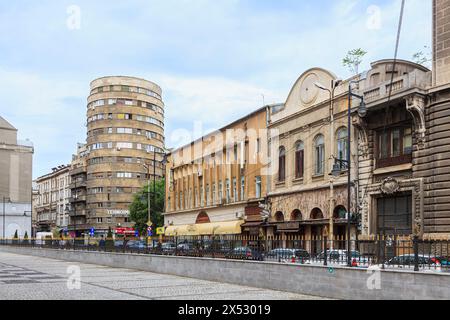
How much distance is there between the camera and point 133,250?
30391 millimetres

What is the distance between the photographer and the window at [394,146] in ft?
101

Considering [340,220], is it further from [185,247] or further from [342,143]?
[185,247]

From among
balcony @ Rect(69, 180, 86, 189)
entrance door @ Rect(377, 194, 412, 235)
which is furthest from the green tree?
entrance door @ Rect(377, 194, 412, 235)

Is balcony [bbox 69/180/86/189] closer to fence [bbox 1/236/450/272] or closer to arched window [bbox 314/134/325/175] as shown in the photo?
arched window [bbox 314/134/325/175]

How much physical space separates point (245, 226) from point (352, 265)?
101 feet

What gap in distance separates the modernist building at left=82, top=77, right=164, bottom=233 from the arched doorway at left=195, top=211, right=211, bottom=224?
37.0m

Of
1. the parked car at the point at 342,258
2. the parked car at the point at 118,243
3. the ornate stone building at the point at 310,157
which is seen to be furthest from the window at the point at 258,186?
the parked car at the point at 342,258

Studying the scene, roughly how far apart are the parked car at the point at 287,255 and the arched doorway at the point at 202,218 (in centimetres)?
3631

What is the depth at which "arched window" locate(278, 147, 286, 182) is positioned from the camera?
139ft

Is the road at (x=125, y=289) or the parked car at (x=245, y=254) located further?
the parked car at (x=245, y=254)

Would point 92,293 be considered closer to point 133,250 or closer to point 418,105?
point 133,250

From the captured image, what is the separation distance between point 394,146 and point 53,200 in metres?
94.7

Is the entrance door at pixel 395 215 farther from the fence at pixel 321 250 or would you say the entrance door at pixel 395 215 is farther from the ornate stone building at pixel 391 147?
the fence at pixel 321 250
